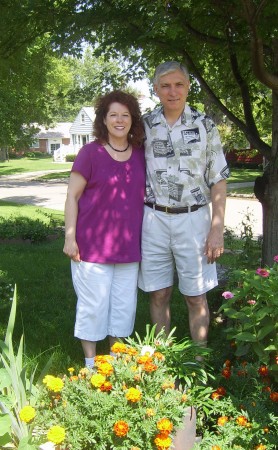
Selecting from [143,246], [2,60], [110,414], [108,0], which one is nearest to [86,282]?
[143,246]

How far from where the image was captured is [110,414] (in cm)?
218

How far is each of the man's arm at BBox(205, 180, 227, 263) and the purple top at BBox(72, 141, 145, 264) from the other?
1.38 ft

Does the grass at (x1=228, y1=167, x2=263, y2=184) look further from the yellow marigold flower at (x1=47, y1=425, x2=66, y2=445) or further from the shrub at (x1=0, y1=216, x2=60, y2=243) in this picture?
the yellow marigold flower at (x1=47, y1=425, x2=66, y2=445)

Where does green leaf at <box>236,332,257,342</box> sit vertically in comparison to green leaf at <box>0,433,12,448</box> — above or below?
above

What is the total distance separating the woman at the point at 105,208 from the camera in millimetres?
2990

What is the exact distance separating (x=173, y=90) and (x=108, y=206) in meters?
0.74

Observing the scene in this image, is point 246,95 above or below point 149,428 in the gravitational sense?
above

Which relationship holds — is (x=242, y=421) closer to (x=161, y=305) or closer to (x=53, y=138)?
(x=161, y=305)

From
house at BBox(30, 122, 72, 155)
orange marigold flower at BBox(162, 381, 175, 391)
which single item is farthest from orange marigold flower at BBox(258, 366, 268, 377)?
house at BBox(30, 122, 72, 155)

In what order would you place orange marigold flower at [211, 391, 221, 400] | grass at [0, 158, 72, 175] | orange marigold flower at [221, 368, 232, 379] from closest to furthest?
orange marigold flower at [211, 391, 221, 400], orange marigold flower at [221, 368, 232, 379], grass at [0, 158, 72, 175]

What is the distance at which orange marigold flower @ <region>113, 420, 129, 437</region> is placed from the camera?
2.04m

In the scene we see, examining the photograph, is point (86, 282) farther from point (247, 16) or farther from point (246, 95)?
point (246, 95)

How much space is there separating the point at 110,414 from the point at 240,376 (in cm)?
87

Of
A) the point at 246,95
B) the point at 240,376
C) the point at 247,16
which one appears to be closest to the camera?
the point at 240,376
